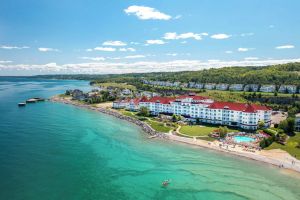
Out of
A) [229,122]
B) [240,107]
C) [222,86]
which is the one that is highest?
[222,86]

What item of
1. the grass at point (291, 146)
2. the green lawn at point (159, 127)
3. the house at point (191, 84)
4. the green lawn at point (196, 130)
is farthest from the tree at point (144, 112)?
the house at point (191, 84)

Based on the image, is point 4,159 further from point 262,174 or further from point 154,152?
point 262,174

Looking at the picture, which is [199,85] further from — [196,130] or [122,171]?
[122,171]

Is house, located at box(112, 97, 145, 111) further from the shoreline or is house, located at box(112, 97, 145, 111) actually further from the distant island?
the shoreline

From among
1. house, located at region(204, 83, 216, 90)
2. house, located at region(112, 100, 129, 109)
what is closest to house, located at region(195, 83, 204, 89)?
house, located at region(204, 83, 216, 90)

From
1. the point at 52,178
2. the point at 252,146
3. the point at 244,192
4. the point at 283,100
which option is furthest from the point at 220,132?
the point at 283,100

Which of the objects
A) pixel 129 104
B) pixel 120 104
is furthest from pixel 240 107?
pixel 120 104
